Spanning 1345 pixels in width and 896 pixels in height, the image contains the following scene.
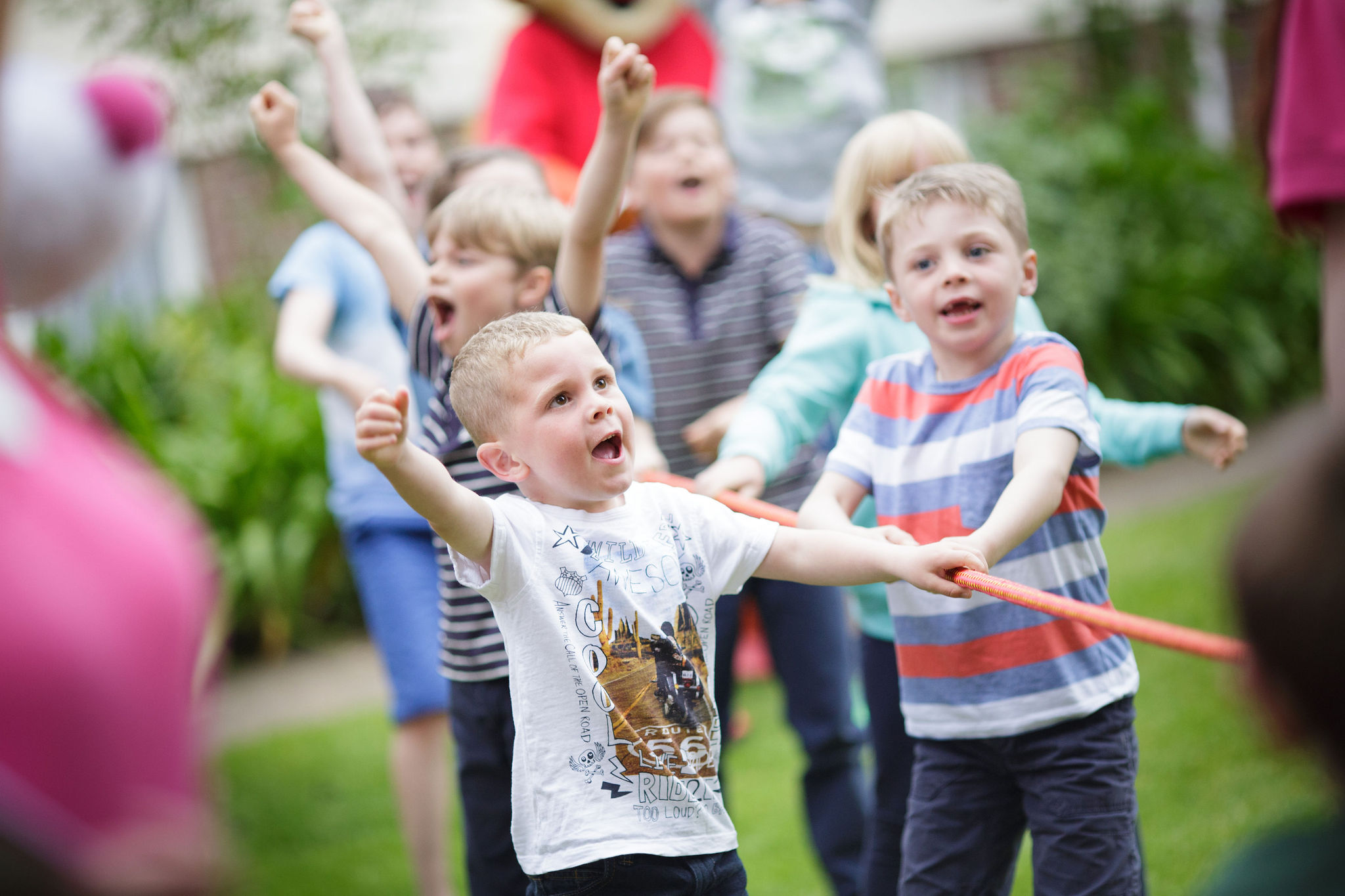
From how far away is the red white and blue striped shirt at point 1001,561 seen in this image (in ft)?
6.70

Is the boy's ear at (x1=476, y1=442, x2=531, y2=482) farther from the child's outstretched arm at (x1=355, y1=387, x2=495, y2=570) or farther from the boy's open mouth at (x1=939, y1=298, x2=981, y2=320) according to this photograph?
the boy's open mouth at (x1=939, y1=298, x2=981, y2=320)

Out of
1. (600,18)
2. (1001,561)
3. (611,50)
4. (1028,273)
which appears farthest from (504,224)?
(600,18)

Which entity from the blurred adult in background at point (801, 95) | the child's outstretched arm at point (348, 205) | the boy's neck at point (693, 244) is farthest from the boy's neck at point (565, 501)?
the blurred adult in background at point (801, 95)

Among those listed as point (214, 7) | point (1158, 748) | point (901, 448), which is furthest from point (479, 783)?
point (214, 7)

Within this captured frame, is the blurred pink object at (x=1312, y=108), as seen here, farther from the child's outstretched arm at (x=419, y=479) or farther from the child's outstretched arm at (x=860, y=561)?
the child's outstretched arm at (x=419, y=479)

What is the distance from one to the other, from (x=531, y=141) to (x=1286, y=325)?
23.2 ft

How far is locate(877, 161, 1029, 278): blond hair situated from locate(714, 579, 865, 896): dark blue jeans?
1021 millimetres

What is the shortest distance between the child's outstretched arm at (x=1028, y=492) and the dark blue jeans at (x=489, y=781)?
0.97 metres

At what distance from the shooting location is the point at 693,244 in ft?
10.8

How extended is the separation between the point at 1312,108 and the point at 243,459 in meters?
5.75

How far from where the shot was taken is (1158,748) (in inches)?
159

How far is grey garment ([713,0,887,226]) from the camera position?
393cm

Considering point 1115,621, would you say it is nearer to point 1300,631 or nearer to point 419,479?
point 1300,631

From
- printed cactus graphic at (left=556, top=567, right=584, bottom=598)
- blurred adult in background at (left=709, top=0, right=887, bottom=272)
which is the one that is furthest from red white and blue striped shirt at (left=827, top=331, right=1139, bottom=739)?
blurred adult in background at (left=709, top=0, right=887, bottom=272)
